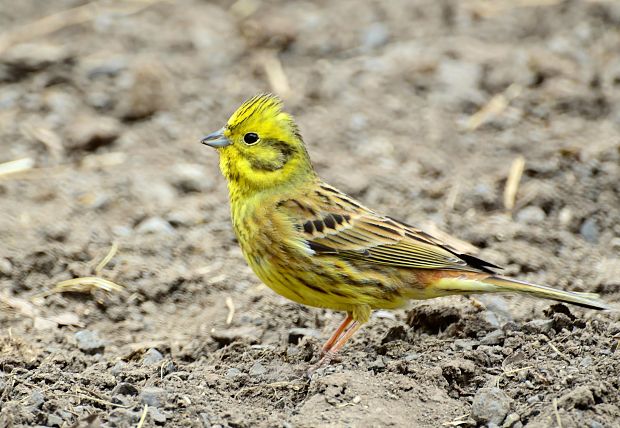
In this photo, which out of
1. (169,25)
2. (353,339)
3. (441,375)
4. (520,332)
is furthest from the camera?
(169,25)

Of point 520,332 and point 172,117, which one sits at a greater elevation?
point 172,117

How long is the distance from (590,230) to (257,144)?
258cm

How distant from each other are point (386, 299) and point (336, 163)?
2509mm

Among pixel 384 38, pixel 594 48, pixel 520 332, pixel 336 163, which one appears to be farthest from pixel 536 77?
pixel 520 332

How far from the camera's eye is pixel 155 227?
7223 mm

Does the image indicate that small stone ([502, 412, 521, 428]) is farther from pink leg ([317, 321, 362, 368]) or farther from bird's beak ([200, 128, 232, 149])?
bird's beak ([200, 128, 232, 149])

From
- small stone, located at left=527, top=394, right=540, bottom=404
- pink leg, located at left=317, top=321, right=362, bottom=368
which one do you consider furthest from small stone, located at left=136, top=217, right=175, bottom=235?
small stone, located at left=527, top=394, right=540, bottom=404

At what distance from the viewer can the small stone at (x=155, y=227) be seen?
23.6ft

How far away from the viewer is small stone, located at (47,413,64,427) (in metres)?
4.48

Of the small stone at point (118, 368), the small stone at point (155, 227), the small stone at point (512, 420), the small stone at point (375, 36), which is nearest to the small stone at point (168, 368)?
the small stone at point (118, 368)

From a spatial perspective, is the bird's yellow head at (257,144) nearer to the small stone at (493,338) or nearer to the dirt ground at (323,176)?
the dirt ground at (323,176)

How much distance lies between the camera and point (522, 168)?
7.85 meters

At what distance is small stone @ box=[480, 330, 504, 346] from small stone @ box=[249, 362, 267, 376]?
3.83 feet

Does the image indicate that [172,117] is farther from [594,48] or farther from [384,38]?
[594,48]
